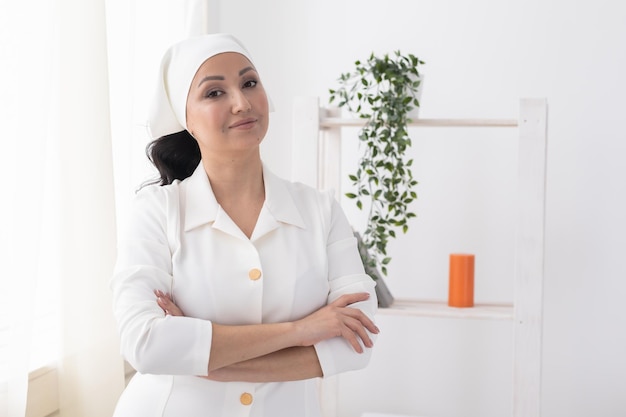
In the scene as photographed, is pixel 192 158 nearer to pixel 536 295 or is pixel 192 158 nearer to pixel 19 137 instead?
pixel 19 137

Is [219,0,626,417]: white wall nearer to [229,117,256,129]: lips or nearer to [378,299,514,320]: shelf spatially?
[378,299,514,320]: shelf

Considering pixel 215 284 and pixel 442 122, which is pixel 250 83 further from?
pixel 442 122

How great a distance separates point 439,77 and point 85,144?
1.48m

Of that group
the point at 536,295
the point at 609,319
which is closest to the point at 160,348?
the point at 536,295

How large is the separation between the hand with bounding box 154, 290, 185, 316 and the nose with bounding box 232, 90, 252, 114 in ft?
1.25

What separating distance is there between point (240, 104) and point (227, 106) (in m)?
0.03

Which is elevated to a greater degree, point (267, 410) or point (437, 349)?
point (267, 410)

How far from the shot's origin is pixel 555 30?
2.71m

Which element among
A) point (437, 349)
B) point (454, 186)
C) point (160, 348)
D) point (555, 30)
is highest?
point (555, 30)

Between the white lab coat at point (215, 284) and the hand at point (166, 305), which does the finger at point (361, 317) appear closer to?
the white lab coat at point (215, 284)

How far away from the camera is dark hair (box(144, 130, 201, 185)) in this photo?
168cm

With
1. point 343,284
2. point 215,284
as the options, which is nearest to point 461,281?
point 343,284

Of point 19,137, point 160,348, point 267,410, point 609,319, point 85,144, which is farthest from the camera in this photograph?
point 609,319

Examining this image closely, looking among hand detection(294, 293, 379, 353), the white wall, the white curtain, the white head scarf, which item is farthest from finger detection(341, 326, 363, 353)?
the white wall
